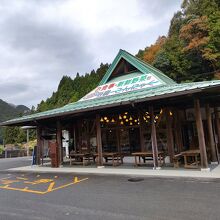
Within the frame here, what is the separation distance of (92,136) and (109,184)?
784 cm

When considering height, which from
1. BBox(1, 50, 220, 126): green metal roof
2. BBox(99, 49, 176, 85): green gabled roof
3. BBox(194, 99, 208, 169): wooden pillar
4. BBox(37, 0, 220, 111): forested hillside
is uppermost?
BBox(37, 0, 220, 111): forested hillside

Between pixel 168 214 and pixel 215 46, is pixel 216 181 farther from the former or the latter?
pixel 215 46

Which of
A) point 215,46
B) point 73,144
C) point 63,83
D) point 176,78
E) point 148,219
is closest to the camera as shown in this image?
point 148,219

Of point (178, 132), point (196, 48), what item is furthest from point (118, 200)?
point (196, 48)

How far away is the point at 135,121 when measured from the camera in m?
14.2

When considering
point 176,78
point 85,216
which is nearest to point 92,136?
point 85,216

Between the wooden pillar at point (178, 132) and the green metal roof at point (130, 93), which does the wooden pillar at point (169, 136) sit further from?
the green metal roof at point (130, 93)

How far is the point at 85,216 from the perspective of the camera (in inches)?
186

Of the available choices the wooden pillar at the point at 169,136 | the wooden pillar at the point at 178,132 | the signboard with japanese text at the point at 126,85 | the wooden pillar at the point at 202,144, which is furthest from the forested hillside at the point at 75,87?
the wooden pillar at the point at 202,144

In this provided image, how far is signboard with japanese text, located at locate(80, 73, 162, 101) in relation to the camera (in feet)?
42.5

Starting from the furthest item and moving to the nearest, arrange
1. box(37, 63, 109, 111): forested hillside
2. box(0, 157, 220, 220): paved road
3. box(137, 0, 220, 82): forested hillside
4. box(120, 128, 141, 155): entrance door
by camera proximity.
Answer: box(37, 63, 109, 111): forested hillside
box(137, 0, 220, 82): forested hillside
box(120, 128, 141, 155): entrance door
box(0, 157, 220, 220): paved road

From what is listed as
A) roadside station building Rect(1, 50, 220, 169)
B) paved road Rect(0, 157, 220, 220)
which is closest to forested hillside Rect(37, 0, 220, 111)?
roadside station building Rect(1, 50, 220, 169)

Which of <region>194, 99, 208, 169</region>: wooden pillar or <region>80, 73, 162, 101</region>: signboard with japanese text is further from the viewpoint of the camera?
<region>80, 73, 162, 101</region>: signboard with japanese text

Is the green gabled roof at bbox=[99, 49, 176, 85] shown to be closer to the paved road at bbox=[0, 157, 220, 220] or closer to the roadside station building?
the roadside station building
